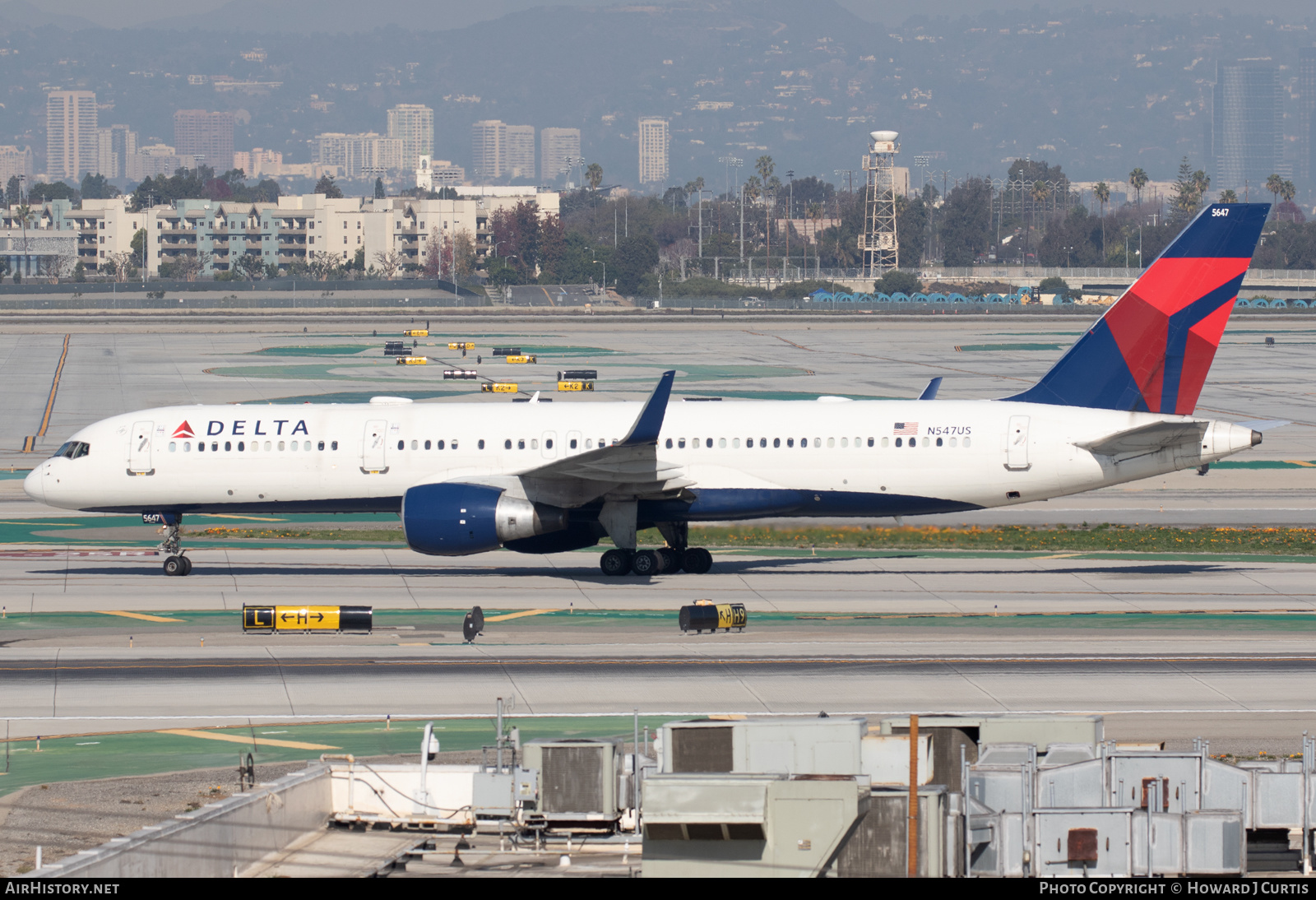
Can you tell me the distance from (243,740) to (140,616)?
38.2 feet

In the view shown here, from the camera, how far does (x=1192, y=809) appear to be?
18.2 m

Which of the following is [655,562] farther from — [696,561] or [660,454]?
[660,454]

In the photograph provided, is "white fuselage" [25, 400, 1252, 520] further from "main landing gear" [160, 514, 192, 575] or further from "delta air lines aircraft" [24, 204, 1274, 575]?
"main landing gear" [160, 514, 192, 575]

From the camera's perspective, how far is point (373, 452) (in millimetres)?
41156

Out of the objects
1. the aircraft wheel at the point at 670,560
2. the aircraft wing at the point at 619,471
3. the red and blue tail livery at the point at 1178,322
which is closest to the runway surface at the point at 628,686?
the aircraft wing at the point at 619,471

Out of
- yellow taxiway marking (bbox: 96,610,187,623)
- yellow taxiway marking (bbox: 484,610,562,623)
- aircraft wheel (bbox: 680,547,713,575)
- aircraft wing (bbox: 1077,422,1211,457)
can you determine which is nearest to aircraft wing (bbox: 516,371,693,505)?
aircraft wheel (bbox: 680,547,713,575)

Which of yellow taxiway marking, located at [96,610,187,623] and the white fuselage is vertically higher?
the white fuselage

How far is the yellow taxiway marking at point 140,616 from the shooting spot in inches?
1405

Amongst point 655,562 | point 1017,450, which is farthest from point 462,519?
point 1017,450

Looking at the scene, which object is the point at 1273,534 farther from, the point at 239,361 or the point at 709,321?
the point at 709,321

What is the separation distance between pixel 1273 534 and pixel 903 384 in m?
52.3

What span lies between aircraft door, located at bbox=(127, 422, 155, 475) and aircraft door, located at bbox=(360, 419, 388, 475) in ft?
19.4

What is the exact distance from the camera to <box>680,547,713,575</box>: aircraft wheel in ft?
138
